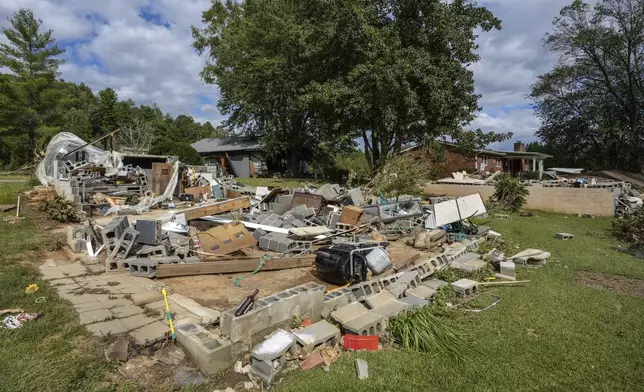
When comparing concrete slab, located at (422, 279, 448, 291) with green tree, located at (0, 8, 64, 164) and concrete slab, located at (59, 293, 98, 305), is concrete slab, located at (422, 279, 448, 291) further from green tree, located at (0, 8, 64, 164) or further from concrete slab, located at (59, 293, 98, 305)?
green tree, located at (0, 8, 64, 164)

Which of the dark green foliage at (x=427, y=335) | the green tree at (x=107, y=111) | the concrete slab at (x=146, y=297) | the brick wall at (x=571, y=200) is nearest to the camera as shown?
the dark green foliage at (x=427, y=335)

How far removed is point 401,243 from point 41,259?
22.0ft

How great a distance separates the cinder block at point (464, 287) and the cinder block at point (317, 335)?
7.41ft

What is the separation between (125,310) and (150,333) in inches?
30.3

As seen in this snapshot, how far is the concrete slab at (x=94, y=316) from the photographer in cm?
368

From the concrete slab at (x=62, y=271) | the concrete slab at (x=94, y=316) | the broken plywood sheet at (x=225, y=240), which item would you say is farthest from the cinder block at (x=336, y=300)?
the concrete slab at (x=62, y=271)

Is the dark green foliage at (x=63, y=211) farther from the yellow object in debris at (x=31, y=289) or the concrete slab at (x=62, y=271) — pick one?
the yellow object in debris at (x=31, y=289)

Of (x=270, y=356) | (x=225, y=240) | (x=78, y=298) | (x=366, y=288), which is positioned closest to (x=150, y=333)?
(x=270, y=356)

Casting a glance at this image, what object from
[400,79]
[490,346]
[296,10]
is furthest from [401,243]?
[296,10]

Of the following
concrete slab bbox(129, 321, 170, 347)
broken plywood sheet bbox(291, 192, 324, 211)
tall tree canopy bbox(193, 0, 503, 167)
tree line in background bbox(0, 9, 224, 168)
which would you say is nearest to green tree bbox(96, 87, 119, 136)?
tree line in background bbox(0, 9, 224, 168)

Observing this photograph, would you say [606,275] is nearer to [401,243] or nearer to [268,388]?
[401,243]

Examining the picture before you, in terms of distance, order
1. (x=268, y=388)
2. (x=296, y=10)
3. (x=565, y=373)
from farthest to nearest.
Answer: (x=296, y=10) < (x=565, y=373) < (x=268, y=388)

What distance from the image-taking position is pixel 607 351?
343cm

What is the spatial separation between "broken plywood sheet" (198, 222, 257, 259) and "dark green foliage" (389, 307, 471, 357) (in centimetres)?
343
